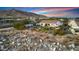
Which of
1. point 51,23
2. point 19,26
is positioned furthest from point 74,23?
point 19,26

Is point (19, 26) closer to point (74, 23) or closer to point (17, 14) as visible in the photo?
point (17, 14)

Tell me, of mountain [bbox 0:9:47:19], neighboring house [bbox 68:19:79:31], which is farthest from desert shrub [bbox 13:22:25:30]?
neighboring house [bbox 68:19:79:31]

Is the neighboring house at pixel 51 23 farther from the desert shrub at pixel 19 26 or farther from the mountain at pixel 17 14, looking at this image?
the desert shrub at pixel 19 26

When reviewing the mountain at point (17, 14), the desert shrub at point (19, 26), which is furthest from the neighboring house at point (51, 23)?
the desert shrub at point (19, 26)

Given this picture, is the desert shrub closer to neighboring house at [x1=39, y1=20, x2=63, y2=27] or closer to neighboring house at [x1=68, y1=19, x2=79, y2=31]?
neighboring house at [x1=39, y1=20, x2=63, y2=27]

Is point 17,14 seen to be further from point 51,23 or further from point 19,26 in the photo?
point 51,23

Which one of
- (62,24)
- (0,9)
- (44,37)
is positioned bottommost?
(44,37)

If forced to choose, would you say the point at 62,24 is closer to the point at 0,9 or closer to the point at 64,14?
the point at 64,14
